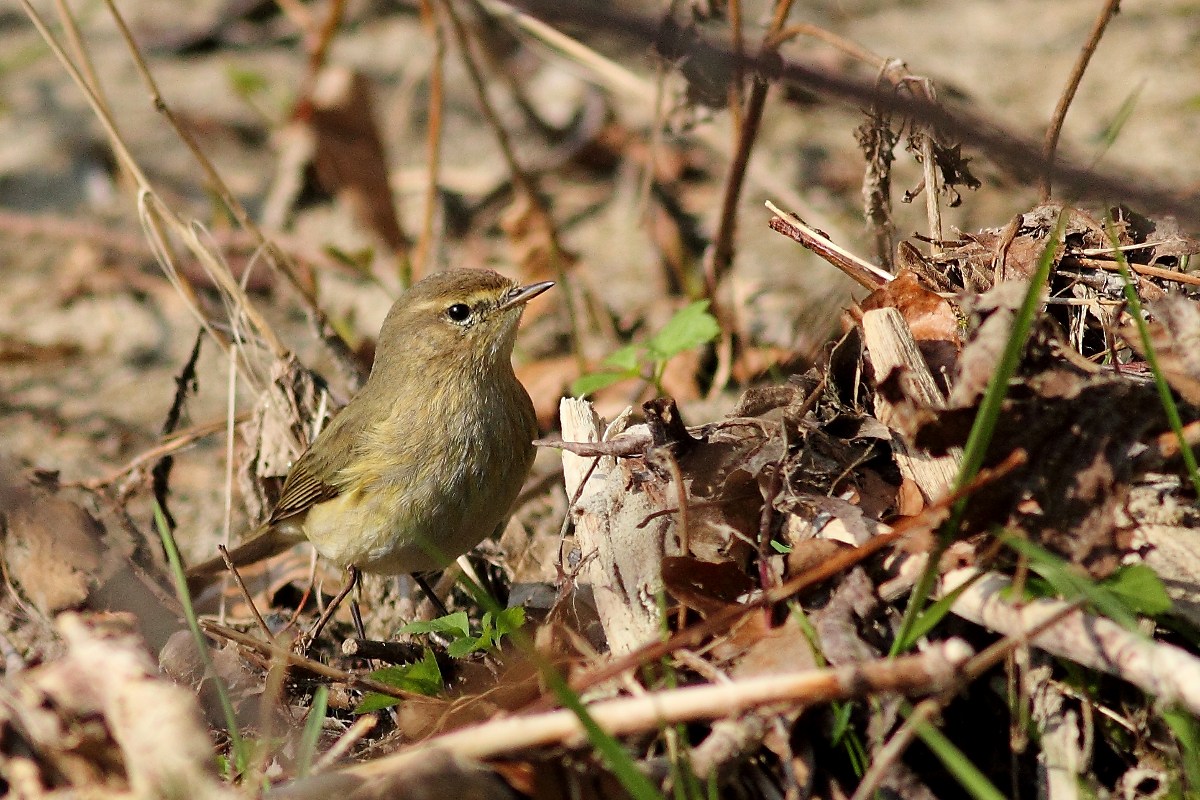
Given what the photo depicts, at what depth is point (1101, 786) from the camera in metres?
2.54

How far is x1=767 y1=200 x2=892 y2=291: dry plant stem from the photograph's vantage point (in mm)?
3352

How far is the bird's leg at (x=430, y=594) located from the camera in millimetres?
4391

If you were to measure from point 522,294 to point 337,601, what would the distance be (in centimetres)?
127

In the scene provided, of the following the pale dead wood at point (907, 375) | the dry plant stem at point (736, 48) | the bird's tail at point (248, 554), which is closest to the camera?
the pale dead wood at point (907, 375)

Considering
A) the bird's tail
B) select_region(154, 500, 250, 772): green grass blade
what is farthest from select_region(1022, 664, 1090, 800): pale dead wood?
the bird's tail

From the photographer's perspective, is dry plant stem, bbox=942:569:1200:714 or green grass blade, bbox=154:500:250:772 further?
green grass blade, bbox=154:500:250:772

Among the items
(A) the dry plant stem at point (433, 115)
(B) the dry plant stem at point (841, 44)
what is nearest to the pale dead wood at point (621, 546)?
(B) the dry plant stem at point (841, 44)

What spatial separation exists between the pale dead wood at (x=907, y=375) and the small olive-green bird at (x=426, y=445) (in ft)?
5.07

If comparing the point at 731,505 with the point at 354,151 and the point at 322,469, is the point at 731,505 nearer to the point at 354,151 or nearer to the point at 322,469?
the point at 322,469

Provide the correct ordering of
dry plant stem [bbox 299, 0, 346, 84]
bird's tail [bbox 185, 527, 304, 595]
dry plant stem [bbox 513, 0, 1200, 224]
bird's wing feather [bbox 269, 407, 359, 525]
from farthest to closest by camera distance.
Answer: dry plant stem [bbox 299, 0, 346, 84] → bird's tail [bbox 185, 527, 304, 595] → bird's wing feather [bbox 269, 407, 359, 525] → dry plant stem [bbox 513, 0, 1200, 224]

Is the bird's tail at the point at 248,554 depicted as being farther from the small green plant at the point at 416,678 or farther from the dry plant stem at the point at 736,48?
the dry plant stem at the point at 736,48

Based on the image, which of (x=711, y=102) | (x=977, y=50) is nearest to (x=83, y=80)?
(x=711, y=102)

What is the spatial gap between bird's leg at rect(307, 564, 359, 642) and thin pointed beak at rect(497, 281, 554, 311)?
3.57 feet

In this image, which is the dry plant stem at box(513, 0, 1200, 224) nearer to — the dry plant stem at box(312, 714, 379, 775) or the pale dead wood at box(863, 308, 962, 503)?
the pale dead wood at box(863, 308, 962, 503)
